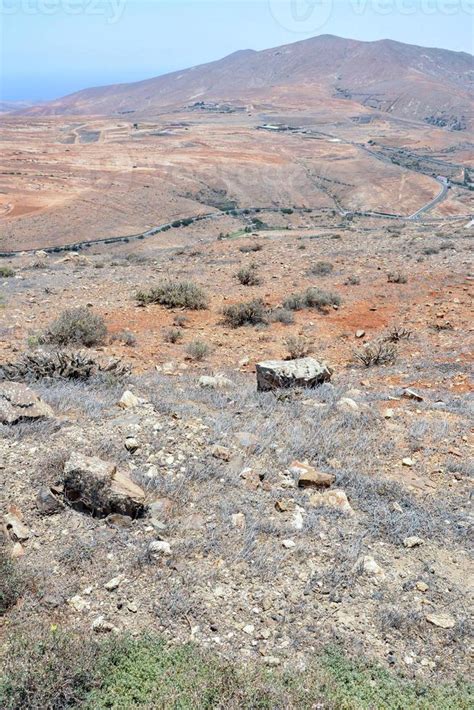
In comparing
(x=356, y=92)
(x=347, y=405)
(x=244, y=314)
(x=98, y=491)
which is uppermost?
(x=356, y=92)

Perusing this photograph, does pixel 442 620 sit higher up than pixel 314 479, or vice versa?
pixel 314 479

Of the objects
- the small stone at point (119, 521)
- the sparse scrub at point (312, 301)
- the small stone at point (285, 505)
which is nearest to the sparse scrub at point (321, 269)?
the sparse scrub at point (312, 301)

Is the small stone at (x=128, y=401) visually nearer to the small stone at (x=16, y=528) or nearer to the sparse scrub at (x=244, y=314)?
the small stone at (x=16, y=528)

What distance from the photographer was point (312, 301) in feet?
40.2

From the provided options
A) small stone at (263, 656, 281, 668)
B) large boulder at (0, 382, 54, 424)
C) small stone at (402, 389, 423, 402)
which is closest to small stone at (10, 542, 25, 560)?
large boulder at (0, 382, 54, 424)

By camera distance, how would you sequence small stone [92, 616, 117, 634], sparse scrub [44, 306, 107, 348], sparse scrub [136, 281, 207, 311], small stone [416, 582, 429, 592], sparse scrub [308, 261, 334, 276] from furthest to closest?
1. sparse scrub [308, 261, 334, 276]
2. sparse scrub [136, 281, 207, 311]
3. sparse scrub [44, 306, 107, 348]
4. small stone [416, 582, 429, 592]
5. small stone [92, 616, 117, 634]

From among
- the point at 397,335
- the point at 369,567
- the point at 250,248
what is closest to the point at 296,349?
the point at 397,335

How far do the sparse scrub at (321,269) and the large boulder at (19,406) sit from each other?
414 inches

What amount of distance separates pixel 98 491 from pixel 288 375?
12.2ft

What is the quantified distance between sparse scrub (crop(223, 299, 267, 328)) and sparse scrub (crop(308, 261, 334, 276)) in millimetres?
4079

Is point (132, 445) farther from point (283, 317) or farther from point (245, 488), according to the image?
point (283, 317)

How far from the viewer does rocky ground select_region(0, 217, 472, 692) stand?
356 centimetres

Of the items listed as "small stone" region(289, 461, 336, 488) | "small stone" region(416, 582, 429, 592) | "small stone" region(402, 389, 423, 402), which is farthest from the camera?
"small stone" region(402, 389, 423, 402)

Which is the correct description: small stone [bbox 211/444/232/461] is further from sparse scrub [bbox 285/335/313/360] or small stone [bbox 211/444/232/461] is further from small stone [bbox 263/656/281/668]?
sparse scrub [bbox 285/335/313/360]
